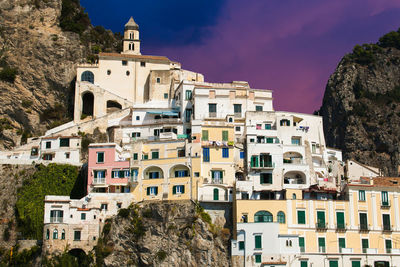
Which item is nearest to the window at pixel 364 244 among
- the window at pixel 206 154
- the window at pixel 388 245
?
the window at pixel 388 245

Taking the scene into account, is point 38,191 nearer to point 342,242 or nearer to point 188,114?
point 188,114

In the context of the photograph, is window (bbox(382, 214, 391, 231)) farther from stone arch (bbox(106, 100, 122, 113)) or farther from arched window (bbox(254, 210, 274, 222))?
stone arch (bbox(106, 100, 122, 113))

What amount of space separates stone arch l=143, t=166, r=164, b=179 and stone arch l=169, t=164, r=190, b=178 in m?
1.02

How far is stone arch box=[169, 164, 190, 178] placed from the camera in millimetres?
62812

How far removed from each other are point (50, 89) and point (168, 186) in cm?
2602

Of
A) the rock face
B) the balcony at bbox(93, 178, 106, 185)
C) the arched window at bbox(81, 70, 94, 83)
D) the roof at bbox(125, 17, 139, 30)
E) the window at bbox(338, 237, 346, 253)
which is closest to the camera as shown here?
the rock face

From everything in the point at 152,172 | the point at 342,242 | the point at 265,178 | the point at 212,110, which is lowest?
the point at 342,242

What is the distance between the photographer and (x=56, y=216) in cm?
5978

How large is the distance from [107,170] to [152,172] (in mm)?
4651

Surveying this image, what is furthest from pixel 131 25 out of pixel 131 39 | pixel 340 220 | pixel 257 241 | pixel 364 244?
pixel 364 244

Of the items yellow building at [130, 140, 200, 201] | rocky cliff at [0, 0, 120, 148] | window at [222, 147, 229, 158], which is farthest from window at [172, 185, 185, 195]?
rocky cliff at [0, 0, 120, 148]

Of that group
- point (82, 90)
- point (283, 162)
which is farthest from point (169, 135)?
point (82, 90)

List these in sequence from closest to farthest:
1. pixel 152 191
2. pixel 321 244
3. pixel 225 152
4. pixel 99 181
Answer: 1. pixel 321 244
2. pixel 152 191
3. pixel 99 181
4. pixel 225 152

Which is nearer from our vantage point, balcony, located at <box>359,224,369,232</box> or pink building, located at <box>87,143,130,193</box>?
balcony, located at <box>359,224,369,232</box>
